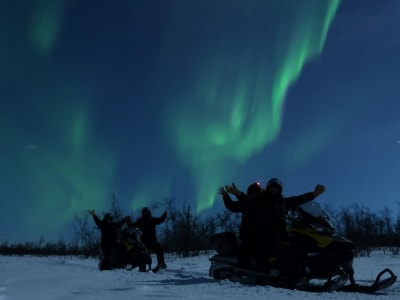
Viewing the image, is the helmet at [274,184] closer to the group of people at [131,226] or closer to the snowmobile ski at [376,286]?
the snowmobile ski at [376,286]

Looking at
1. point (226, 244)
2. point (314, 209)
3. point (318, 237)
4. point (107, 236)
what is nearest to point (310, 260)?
point (318, 237)

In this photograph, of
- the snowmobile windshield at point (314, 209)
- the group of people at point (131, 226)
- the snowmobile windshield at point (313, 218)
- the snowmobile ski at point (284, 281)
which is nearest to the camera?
the snowmobile ski at point (284, 281)

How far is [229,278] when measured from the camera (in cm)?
745

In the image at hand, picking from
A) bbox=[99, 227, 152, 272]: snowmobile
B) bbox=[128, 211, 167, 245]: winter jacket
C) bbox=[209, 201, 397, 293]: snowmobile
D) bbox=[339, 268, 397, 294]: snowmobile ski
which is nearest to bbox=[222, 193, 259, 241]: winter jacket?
bbox=[209, 201, 397, 293]: snowmobile

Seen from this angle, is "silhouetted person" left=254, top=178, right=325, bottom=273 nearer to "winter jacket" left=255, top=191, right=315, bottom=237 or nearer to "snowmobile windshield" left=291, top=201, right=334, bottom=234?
"winter jacket" left=255, top=191, right=315, bottom=237

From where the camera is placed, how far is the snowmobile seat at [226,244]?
7676mm

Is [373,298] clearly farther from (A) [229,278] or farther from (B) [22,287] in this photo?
(B) [22,287]

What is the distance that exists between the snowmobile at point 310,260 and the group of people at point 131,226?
5659mm

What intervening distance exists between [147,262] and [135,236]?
751mm

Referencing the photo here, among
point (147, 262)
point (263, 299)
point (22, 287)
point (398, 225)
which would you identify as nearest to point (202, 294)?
point (263, 299)

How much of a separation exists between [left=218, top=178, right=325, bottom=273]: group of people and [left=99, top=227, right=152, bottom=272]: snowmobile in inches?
189

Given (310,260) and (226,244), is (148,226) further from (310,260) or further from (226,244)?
(310,260)

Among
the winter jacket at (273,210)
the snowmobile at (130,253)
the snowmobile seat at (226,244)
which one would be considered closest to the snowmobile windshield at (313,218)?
the winter jacket at (273,210)

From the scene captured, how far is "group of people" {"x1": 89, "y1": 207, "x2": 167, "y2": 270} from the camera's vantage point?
12.2m
